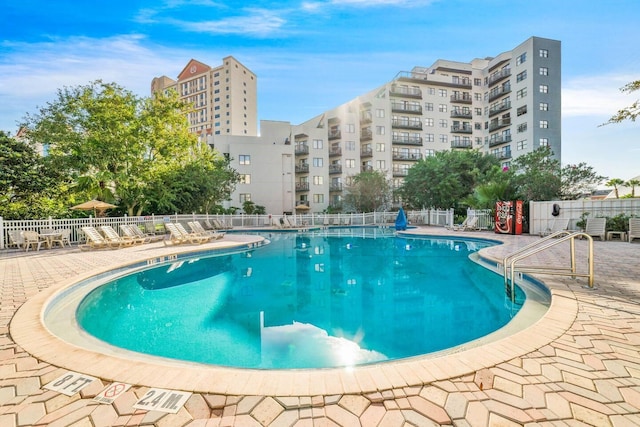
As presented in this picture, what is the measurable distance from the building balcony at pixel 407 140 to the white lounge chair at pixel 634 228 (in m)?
30.0

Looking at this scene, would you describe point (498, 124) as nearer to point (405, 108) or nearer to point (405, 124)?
point (405, 124)

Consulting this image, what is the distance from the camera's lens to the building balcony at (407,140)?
131 ft

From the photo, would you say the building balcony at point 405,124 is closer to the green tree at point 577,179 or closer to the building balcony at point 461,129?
the building balcony at point 461,129

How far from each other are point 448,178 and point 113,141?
2303cm

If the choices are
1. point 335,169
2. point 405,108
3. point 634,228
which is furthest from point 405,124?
point 634,228

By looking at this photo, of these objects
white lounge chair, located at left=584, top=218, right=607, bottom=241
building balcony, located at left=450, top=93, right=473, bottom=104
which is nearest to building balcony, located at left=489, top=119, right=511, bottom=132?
building balcony, located at left=450, top=93, right=473, bottom=104

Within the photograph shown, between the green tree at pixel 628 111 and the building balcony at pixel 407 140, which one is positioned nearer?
the green tree at pixel 628 111

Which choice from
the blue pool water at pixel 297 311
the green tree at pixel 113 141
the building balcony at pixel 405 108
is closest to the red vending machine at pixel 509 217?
the blue pool water at pixel 297 311

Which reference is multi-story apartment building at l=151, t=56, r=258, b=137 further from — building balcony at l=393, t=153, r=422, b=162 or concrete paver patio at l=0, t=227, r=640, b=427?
concrete paver patio at l=0, t=227, r=640, b=427

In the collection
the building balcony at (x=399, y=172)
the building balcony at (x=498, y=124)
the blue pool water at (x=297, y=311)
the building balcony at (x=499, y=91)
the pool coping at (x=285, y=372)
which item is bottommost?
the blue pool water at (x=297, y=311)

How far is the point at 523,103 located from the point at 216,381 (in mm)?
45449

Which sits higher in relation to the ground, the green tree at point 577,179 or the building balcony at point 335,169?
the building balcony at point 335,169

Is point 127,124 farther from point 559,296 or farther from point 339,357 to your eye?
point 559,296

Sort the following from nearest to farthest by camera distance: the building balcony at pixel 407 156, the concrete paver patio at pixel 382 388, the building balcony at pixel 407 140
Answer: the concrete paver patio at pixel 382 388
the building balcony at pixel 407 156
the building balcony at pixel 407 140
